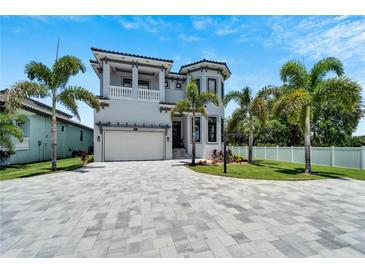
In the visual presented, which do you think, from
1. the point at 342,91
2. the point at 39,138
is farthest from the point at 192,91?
the point at 39,138

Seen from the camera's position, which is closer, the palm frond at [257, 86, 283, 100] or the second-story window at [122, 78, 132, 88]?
the palm frond at [257, 86, 283, 100]

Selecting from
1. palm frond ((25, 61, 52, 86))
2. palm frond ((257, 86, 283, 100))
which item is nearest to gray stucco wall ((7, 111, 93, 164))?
palm frond ((25, 61, 52, 86))

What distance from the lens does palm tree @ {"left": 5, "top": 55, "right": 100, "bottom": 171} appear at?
8594 mm

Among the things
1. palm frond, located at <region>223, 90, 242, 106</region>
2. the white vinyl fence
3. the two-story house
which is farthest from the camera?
the two-story house

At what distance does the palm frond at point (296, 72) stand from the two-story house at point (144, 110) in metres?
6.59

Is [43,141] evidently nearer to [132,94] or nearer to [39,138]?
[39,138]

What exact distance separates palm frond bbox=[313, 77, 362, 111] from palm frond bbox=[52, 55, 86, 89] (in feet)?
41.0

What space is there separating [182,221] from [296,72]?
9655mm

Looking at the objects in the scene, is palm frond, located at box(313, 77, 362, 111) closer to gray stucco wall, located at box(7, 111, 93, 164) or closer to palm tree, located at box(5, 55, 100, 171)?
palm tree, located at box(5, 55, 100, 171)

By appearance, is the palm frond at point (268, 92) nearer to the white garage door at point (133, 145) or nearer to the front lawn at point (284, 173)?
the front lawn at point (284, 173)

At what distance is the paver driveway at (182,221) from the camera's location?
2.72 meters

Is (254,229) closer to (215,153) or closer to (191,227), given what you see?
(191,227)

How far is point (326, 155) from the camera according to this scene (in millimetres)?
12172

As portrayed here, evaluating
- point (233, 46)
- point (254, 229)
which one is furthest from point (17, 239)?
point (233, 46)
